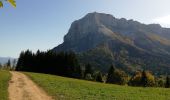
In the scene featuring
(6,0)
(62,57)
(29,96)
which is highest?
(62,57)

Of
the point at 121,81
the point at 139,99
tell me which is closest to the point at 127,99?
the point at 139,99

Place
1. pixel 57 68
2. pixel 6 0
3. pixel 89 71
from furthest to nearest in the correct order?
pixel 89 71, pixel 57 68, pixel 6 0

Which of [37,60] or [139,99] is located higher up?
[37,60]

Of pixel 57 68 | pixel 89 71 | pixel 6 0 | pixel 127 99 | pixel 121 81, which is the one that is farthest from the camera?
pixel 89 71

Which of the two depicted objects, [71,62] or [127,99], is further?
[71,62]

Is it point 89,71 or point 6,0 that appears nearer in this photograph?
point 6,0

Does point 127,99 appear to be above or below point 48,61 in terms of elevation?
below

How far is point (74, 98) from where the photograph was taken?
31.8 m

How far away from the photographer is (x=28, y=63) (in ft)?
414

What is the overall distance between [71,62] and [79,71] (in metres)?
6.22

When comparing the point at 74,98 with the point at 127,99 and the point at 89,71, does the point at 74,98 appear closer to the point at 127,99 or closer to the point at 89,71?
the point at 127,99

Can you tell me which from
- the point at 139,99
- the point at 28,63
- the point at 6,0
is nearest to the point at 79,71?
the point at 28,63

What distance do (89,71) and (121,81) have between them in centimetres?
1908

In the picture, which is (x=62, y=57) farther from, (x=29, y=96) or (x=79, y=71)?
(x=29, y=96)
